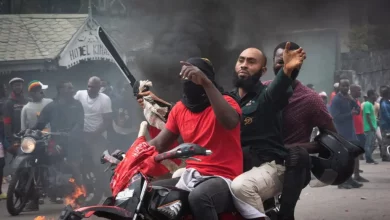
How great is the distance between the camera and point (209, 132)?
13.9 ft

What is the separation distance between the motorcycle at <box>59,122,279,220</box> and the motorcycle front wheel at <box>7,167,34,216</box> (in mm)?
5551

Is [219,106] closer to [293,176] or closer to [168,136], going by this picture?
[168,136]

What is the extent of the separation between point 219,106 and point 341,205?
5842 millimetres

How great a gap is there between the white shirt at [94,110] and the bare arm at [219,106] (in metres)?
7.00

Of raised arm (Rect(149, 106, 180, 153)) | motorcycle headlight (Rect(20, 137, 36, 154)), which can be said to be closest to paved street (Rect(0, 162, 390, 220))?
motorcycle headlight (Rect(20, 137, 36, 154))

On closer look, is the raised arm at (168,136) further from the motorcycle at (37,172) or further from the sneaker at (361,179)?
the sneaker at (361,179)

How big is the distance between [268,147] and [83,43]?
11844 millimetres

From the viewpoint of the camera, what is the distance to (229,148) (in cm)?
427

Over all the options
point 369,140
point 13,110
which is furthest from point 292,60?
point 369,140

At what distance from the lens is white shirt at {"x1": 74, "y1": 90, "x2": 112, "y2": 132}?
11.0 metres

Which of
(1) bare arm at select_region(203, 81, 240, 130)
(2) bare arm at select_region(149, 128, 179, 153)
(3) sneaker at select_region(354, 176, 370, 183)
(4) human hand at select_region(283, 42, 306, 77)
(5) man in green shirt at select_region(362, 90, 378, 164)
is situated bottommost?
(3) sneaker at select_region(354, 176, 370, 183)

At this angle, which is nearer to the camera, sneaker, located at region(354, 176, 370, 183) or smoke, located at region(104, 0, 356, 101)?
smoke, located at region(104, 0, 356, 101)

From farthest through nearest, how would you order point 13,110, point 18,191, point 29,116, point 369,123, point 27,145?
point 369,123
point 13,110
point 29,116
point 27,145
point 18,191

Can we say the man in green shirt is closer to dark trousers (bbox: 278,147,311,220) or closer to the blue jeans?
the blue jeans
